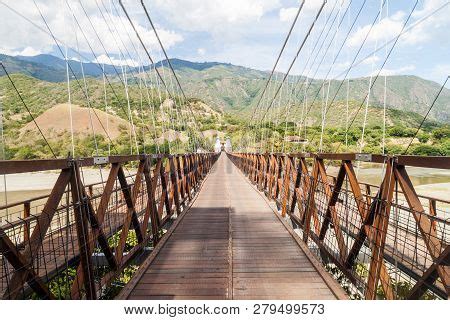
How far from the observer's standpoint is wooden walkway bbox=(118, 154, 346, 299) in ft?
8.04

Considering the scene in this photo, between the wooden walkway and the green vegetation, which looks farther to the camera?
the green vegetation

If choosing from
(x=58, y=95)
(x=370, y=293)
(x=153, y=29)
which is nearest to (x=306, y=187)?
(x=370, y=293)

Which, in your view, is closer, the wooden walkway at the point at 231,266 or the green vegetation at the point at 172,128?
the wooden walkway at the point at 231,266

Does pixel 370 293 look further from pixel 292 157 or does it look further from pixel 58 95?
pixel 58 95

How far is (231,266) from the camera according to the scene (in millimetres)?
2957

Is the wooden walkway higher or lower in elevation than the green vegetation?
lower

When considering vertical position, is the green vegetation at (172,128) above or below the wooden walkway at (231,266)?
above

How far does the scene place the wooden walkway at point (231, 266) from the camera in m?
2.45

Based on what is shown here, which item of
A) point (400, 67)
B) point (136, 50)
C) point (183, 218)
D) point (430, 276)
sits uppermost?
point (136, 50)

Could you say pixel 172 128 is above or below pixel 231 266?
above

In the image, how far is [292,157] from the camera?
476 cm

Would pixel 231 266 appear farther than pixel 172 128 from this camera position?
No
